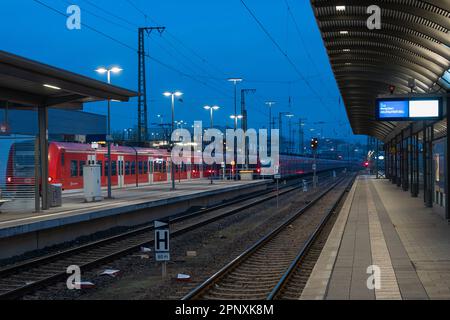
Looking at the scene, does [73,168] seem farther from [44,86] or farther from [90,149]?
[44,86]

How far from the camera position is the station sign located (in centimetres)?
1739

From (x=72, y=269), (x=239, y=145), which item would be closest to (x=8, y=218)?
(x=72, y=269)

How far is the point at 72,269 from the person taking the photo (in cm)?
1307

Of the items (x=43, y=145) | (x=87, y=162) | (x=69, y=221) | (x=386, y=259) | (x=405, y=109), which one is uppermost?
(x=405, y=109)

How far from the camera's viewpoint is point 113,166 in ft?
124

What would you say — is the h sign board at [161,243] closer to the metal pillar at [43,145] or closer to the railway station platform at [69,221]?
the railway station platform at [69,221]

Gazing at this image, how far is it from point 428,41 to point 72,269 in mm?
9738

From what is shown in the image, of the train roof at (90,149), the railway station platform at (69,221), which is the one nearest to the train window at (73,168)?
the train roof at (90,149)

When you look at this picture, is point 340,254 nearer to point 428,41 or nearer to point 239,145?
point 428,41

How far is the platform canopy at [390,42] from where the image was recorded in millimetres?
12828

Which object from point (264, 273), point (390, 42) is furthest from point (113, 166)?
point (264, 273)

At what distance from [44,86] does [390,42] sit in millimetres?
9825

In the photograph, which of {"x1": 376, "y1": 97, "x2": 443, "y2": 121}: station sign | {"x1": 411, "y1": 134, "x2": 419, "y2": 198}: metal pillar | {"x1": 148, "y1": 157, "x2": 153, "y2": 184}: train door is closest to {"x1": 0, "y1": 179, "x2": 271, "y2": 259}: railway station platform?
{"x1": 376, "y1": 97, "x2": 443, "y2": 121}: station sign

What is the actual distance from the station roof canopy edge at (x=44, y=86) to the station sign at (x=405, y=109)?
8.75m
